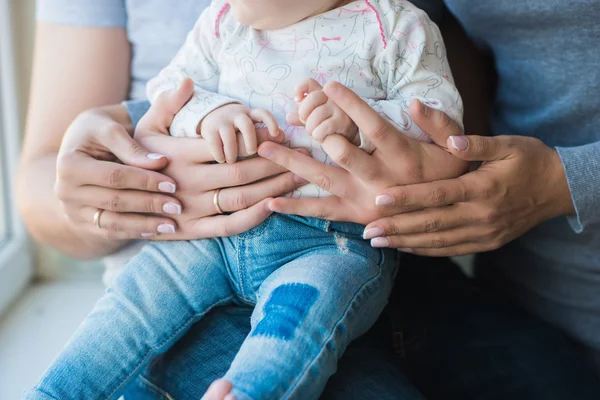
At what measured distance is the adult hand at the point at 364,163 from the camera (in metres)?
0.82

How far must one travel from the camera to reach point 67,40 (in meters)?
1.24

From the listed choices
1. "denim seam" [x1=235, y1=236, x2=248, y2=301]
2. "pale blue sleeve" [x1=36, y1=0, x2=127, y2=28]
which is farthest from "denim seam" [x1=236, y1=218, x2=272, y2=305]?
"pale blue sleeve" [x1=36, y1=0, x2=127, y2=28]

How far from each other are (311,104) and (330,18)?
7.3 inches

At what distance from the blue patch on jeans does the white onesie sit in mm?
179

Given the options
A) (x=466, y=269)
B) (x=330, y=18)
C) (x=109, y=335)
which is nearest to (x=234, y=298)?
(x=109, y=335)

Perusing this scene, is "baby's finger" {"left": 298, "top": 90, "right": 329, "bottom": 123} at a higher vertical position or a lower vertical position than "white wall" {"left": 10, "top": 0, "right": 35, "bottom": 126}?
higher

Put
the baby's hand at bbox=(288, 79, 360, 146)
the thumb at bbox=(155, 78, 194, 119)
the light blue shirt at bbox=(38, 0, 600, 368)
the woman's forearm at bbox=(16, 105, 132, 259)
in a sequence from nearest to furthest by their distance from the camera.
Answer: the baby's hand at bbox=(288, 79, 360, 146) < the thumb at bbox=(155, 78, 194, 119) < the light blue shirt at bbox=(38, 0, 600, 368) < the woman's forearm at bbox=(16, 105, 132, 259)

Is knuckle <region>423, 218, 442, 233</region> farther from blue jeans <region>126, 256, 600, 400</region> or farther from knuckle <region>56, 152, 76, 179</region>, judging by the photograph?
knuckle <region>56, 152, 76, 179</region>

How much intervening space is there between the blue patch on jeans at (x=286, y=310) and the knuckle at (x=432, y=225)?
8.9 inches

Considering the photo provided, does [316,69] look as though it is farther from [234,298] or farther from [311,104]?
[234,298]

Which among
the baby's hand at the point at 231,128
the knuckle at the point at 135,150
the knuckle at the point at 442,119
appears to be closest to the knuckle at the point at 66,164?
the knuckle at the point at 135,150

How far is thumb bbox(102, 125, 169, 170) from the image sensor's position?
0.93 metres

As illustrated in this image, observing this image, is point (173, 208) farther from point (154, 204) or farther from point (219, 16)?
point (219, 16)

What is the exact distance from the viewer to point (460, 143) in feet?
2.86
